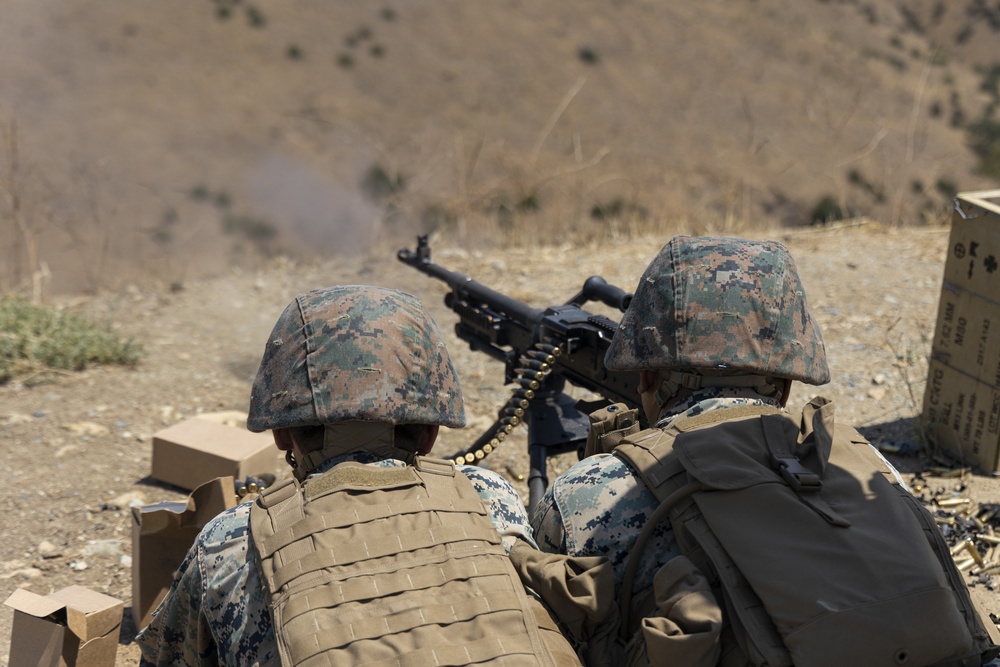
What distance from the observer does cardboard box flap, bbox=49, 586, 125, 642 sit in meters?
2.99

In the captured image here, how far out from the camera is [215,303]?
7328 millimetres

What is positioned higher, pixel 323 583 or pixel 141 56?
pixel 141 56

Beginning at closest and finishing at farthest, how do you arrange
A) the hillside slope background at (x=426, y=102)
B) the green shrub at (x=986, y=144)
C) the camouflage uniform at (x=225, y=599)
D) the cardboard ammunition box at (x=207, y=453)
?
the camouflage uniform at (x=225, y=599) < the cardboard ammunition box at (x=207, y=453) < the green shrub at (x=986, y=144) < the hillside slope background at (x=426, y=102)

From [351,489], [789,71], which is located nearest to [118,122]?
[789,71]

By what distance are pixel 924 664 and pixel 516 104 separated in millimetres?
42380

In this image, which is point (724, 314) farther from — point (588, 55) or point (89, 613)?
point (588, 55)

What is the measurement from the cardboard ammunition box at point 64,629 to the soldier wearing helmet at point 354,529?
0.55 metres

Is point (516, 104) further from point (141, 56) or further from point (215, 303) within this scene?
point (215, 303)

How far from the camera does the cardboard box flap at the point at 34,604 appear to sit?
2.97 m

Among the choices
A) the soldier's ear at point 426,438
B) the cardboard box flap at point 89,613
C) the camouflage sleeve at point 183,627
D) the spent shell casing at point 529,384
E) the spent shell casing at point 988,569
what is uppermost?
the soldier's ear at point 426,438

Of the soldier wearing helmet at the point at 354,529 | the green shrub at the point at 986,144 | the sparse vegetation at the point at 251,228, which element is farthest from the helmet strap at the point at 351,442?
the green shrub at the point at 986,144

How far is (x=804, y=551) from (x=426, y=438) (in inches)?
39.1

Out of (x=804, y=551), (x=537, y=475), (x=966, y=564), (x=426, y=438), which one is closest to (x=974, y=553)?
(x=966, y=564)

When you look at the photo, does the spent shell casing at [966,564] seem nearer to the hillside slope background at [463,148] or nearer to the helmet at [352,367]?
the hillside slope background at [463,148]
